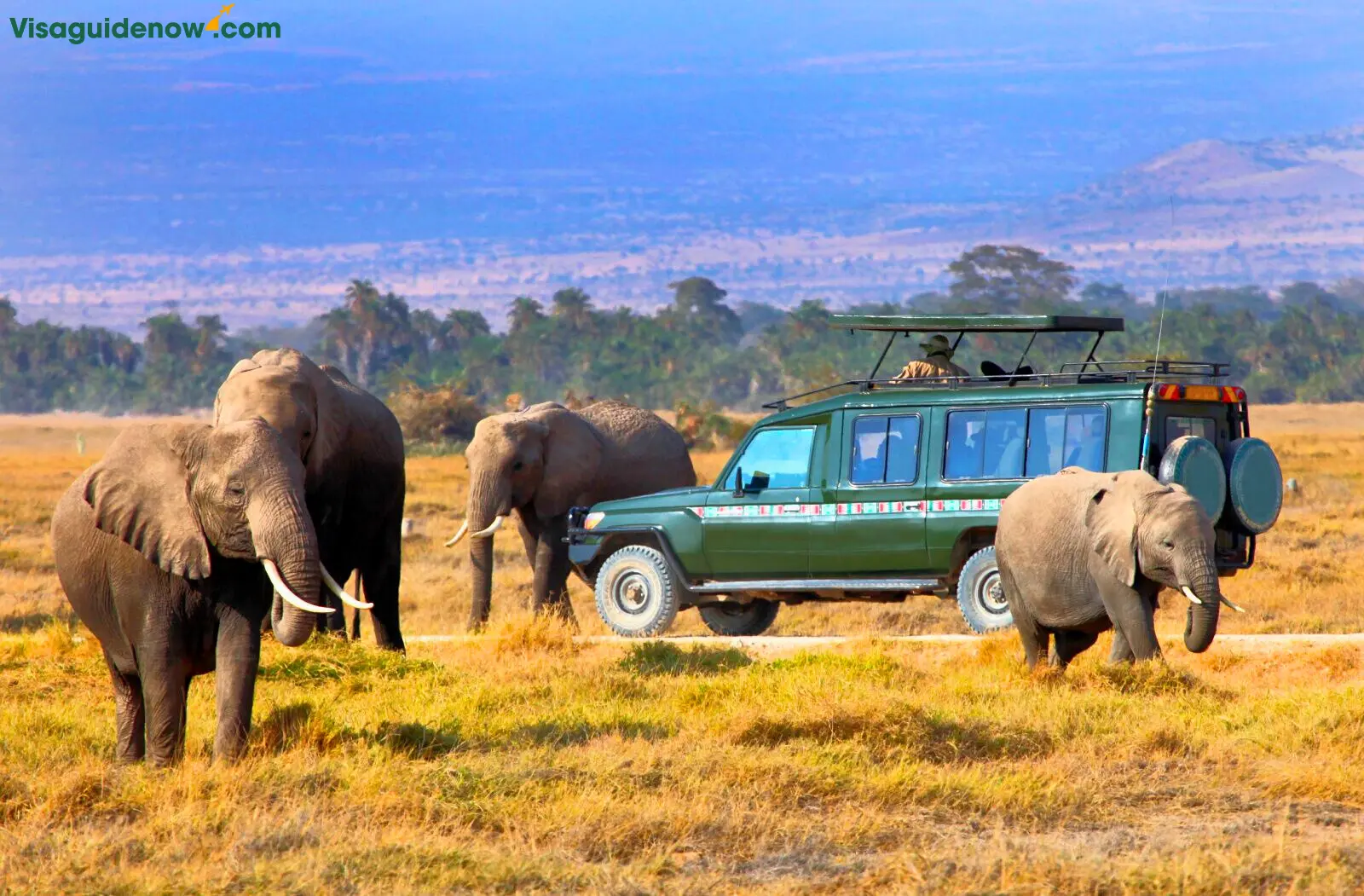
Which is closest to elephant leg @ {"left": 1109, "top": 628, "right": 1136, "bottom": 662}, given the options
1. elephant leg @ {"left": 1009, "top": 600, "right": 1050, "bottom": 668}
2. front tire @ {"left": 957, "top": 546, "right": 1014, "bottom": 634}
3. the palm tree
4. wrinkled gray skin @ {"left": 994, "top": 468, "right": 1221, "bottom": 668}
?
wrinkled gray skin @ {"left": 994, "top": 468, "right": 1221, "bottom": 668}

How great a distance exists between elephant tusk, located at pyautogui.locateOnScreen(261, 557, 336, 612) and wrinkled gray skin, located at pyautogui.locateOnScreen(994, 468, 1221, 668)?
227 inches

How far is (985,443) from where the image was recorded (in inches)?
640

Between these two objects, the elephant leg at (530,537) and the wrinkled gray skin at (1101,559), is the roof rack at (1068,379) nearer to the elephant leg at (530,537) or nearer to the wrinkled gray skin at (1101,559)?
the wrinkled gray skin at (1101,559)

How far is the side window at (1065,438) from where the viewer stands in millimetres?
15555

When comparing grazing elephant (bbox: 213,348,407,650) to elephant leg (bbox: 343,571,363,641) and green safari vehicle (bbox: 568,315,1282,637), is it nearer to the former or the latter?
elephant leg (bbox: 343,571,363,641)

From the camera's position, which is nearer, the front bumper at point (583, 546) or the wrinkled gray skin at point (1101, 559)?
the wrinkled gray skin at point (1101, 559)

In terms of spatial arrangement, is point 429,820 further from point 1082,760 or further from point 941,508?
point 941,508

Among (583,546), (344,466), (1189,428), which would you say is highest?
(1189,428)

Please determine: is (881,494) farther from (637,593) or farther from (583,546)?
(583,546)

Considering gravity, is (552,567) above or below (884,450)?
below

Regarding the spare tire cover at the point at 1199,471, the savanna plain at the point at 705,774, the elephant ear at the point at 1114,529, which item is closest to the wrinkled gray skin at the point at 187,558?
the savanna plain at the point at 705,774

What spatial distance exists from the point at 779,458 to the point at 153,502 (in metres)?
8.51

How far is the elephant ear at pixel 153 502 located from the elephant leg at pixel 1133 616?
242 inches

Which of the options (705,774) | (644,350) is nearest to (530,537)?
(705,774)
